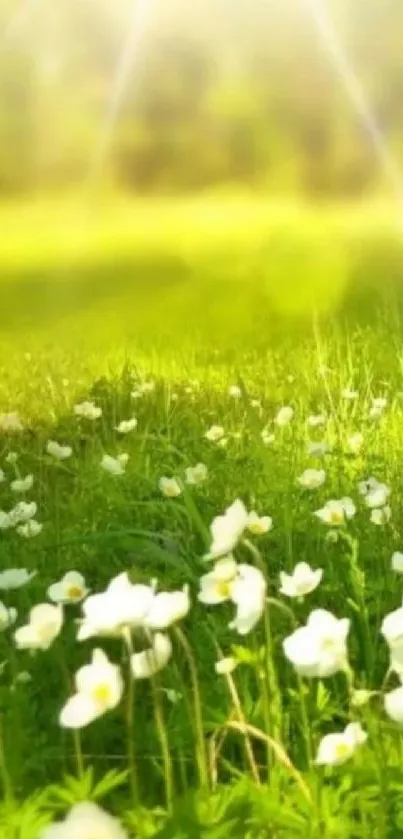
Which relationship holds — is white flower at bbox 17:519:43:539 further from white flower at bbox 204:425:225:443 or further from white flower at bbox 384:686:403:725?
white flower at bbox 384:686:403:725

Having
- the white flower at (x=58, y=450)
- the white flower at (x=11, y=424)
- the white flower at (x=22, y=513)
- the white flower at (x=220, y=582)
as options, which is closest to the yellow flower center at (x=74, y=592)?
the white flower at (x=220, y=582)

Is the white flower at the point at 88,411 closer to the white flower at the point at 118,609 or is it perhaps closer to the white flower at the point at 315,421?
the white flower at the point at 315,421

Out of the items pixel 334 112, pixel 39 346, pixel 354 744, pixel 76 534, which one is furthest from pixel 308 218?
pixel 354 744

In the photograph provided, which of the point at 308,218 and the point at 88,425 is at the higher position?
the point at 308,218

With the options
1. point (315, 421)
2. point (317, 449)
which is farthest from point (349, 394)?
point (317, 449)

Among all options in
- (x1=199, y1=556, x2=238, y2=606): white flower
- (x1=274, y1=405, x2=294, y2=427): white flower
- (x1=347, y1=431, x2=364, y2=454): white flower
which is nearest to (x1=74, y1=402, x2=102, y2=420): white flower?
(x1=274, y1=405, x2=294, y2=427): white flower

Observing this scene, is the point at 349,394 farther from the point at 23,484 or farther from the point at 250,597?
the point at 250,597

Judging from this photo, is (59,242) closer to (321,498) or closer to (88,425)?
(88,425)
